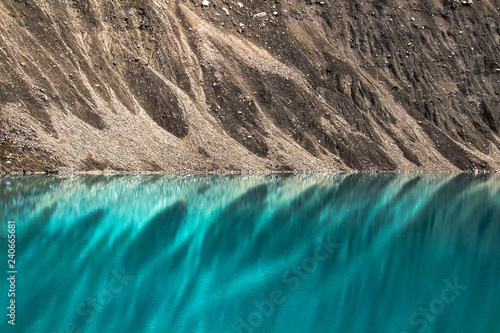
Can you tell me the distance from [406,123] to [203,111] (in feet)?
134

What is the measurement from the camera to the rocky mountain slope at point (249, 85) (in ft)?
212

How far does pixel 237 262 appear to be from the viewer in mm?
27953

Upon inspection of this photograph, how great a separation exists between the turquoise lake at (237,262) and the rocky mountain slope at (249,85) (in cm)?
1477

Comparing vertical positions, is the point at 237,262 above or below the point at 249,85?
above

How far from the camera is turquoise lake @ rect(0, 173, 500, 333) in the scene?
20.5 metres

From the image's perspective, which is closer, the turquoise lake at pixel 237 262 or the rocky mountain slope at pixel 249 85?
the turquoise lake at pixel 237 262

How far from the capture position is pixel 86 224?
34562 millimetres

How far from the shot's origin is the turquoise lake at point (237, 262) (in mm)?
20500

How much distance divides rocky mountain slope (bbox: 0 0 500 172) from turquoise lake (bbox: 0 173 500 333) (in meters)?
14.8

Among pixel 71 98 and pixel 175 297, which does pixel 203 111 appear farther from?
pixel 175 297

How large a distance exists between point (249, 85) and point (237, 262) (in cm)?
6280

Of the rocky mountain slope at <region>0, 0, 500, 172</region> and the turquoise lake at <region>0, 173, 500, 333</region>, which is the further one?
the rocky mountain slope at <region>0, 0, 500, 172</region>

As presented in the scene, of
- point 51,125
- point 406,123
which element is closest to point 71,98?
point 51,125

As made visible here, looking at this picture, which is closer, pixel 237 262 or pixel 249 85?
pixel 237 262
